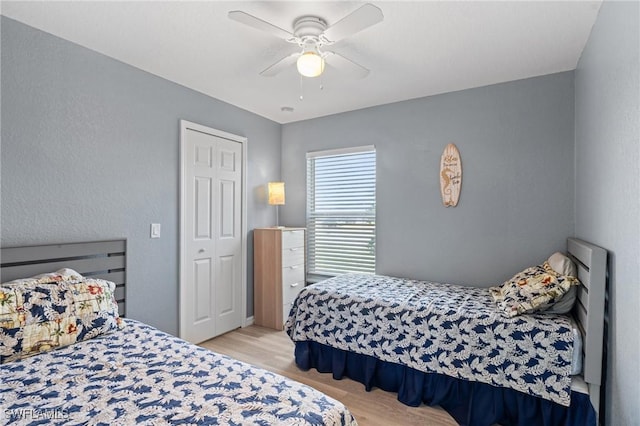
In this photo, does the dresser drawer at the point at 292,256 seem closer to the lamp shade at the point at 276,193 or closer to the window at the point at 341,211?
the window at the point at 341,211

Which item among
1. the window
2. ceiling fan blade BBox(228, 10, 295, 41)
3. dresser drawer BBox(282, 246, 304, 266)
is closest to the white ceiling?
ceiling fan blade BBox(228, 10, 295, 41)

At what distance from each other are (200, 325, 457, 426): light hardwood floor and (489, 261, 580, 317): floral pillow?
0.84m

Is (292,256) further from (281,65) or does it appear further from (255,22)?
(255,22)

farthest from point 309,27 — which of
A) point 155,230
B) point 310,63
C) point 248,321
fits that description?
point 248,321

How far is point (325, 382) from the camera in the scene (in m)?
2.58

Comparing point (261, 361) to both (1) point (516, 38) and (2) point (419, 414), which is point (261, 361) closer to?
(2) point (419, 414)

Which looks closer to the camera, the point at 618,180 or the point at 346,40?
the point at 618,180

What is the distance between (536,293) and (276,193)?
2766 millimetres

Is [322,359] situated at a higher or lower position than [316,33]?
lower

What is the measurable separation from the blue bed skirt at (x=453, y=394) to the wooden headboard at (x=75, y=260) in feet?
5.30

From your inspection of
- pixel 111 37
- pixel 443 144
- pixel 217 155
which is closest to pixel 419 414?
pixel 443 144

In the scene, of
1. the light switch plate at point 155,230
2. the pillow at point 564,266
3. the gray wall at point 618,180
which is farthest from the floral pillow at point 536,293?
the light switch plate at point 155,230

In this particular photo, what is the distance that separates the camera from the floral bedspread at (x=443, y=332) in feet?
6.31

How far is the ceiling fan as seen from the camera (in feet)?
5.45
